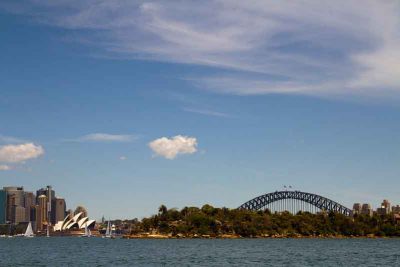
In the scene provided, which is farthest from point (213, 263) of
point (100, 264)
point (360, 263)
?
point (360, 263)

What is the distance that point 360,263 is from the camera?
95938 millimetres

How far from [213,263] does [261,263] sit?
23.7 ft

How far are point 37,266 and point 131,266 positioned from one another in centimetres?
1343

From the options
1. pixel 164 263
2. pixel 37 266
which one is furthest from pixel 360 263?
pixel 37 266

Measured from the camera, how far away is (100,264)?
9169 centimetres

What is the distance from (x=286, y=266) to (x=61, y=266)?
1262 inches

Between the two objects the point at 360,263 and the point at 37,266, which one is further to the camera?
the point at 360,263

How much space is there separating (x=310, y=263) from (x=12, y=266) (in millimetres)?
43700

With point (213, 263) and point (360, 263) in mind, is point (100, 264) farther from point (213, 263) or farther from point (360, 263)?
point (360, 263)

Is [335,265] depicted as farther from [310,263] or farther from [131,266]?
[131,266]

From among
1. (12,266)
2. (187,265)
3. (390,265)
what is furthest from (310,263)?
(12,266)

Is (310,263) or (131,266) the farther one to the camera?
(310,263)

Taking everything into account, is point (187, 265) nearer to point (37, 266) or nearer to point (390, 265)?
point (37, 266)

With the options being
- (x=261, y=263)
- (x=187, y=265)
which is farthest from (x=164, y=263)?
(x=261, y=263)
